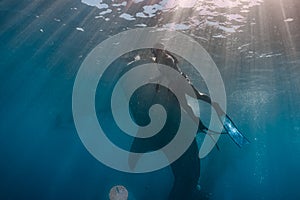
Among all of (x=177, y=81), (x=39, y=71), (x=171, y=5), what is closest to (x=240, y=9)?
(x=171, y=5)

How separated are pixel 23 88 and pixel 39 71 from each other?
18.3 feet

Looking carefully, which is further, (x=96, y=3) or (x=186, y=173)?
(x=96, y=3)

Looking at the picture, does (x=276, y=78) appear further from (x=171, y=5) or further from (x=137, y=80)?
(x=137, y=80)

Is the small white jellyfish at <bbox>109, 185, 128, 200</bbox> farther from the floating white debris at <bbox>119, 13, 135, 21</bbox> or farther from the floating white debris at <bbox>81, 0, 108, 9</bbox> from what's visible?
the floating white debris at <bbox>81, 0, 108, 9</bbox>

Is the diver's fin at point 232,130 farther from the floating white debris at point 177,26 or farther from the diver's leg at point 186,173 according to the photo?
the floating white debris at point 177,26

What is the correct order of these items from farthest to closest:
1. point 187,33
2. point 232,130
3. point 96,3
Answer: point 187,33 → point 96,3 → point 232,130

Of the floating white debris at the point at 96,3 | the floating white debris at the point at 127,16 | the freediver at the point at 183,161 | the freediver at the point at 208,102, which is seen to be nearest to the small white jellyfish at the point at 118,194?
the freediver at the point at 183,161

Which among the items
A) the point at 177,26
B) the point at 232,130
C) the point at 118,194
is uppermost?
the point at 232,130

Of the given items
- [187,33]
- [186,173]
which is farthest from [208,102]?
[187,33]

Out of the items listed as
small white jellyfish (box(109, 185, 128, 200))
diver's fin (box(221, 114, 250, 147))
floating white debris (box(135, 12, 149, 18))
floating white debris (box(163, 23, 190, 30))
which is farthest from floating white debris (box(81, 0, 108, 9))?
diver's fin (box(221, 114, 250, 147))

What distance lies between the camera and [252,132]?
53000 mm

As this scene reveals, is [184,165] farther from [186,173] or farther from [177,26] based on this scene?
[177,26]

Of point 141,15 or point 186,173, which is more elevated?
point 141,15

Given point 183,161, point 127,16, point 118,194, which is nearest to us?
point 183,161
